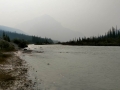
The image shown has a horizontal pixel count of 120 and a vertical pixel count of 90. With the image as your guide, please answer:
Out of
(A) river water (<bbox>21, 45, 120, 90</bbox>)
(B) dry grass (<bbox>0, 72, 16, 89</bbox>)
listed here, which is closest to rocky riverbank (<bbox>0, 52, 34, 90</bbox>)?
(B) dry grass (<bbox>0, 72, 16, 89</bbox>)

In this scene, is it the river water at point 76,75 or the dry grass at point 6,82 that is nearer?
the dry grass at point 6,82

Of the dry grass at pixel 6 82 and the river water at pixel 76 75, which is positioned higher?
the dry grass at pixel 6 82

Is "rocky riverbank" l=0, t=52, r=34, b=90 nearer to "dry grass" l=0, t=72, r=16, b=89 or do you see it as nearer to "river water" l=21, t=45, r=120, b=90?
Answer: "dry grass" l=0, t=72, r=16, b=89

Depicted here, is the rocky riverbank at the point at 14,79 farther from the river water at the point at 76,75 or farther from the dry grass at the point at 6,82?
the river water at the point at 76,75

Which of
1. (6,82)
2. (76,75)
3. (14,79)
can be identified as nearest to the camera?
(6,82)

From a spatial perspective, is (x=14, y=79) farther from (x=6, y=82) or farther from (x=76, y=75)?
(x=76, y=75)

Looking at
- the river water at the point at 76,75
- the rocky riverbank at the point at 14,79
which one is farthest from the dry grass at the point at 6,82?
the river water at the point at 76,75

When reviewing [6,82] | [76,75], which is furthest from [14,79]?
[76,75]

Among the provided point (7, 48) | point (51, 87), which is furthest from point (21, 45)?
point (51, 87)

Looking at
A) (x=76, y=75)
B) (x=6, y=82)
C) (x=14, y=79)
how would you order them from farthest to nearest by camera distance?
(x=76, y=75) → (x=14, y=79) → (x=6, y=82)

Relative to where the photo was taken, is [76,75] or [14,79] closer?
[14,79]

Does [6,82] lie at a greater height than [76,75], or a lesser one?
greater

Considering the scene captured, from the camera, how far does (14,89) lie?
21594mm

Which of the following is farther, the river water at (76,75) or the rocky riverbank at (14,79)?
the river water at (76,75)
